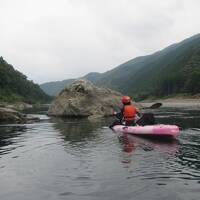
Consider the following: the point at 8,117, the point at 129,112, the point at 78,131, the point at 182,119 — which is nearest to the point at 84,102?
the point at 8,117

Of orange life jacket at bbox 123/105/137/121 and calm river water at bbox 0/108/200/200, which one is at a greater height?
orange life jacket at bbox 123/105/137/121

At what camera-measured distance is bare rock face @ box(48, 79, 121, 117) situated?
45.2m

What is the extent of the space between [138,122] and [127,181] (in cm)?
1330

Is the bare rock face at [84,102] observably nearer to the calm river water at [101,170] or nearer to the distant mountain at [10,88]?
the calm river water at [101,170]

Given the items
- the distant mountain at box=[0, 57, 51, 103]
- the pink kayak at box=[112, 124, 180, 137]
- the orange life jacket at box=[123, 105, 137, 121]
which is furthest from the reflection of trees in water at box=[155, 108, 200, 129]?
the distant mountain at box=[0, 57, 51, 103]

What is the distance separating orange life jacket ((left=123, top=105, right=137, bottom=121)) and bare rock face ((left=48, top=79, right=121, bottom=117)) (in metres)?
18.4

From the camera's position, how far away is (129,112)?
2522 centimetres

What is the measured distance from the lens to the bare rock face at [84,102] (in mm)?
45156

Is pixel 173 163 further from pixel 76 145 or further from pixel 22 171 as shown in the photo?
pixel 76 145

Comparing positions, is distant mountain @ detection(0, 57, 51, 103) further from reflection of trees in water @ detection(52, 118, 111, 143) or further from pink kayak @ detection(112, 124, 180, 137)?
pink kayak @ detection(112, 124, 180, 137)

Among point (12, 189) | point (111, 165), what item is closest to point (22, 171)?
point (12, 189)

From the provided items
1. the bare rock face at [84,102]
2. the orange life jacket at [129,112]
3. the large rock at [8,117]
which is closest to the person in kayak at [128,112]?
the orange life jacket at [129,112]

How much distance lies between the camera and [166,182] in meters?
11.6

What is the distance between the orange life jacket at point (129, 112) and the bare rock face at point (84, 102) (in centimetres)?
1843
